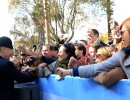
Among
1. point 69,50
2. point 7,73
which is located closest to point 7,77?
point 7,73

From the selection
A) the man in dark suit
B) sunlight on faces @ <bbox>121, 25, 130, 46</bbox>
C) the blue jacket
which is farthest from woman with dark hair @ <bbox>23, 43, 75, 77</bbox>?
sunlight on faces @ <bbox>121, 25, 130, 46</bbox>

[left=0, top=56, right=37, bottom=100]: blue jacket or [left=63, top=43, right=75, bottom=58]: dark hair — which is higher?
[left=63, top=43, right=75, bottom=58]: dark hair

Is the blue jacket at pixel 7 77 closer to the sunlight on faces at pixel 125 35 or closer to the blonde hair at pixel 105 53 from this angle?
A: the blonde hair at pixel 105 53

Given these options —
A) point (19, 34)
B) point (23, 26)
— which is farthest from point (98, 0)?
point (19, 34)

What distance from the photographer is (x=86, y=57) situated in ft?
17.6

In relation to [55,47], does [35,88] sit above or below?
below

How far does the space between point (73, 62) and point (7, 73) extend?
36.8 inches

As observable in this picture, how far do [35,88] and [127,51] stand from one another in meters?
2.20

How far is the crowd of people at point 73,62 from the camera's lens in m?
2.86

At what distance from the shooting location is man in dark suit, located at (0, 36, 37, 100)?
13.5 ft

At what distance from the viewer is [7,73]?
4.12 metres

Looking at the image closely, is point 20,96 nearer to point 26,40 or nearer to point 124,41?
point 124,41

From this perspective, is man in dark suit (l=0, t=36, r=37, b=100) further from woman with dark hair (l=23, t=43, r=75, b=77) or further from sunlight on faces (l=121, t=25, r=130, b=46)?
sunlight on faces (l=121, t=25, r=130, b=46)

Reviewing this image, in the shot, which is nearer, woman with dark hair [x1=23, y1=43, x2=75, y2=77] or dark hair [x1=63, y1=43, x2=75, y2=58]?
woman with dark hair [x1=23, y1=43, x2=75, y2=77]
